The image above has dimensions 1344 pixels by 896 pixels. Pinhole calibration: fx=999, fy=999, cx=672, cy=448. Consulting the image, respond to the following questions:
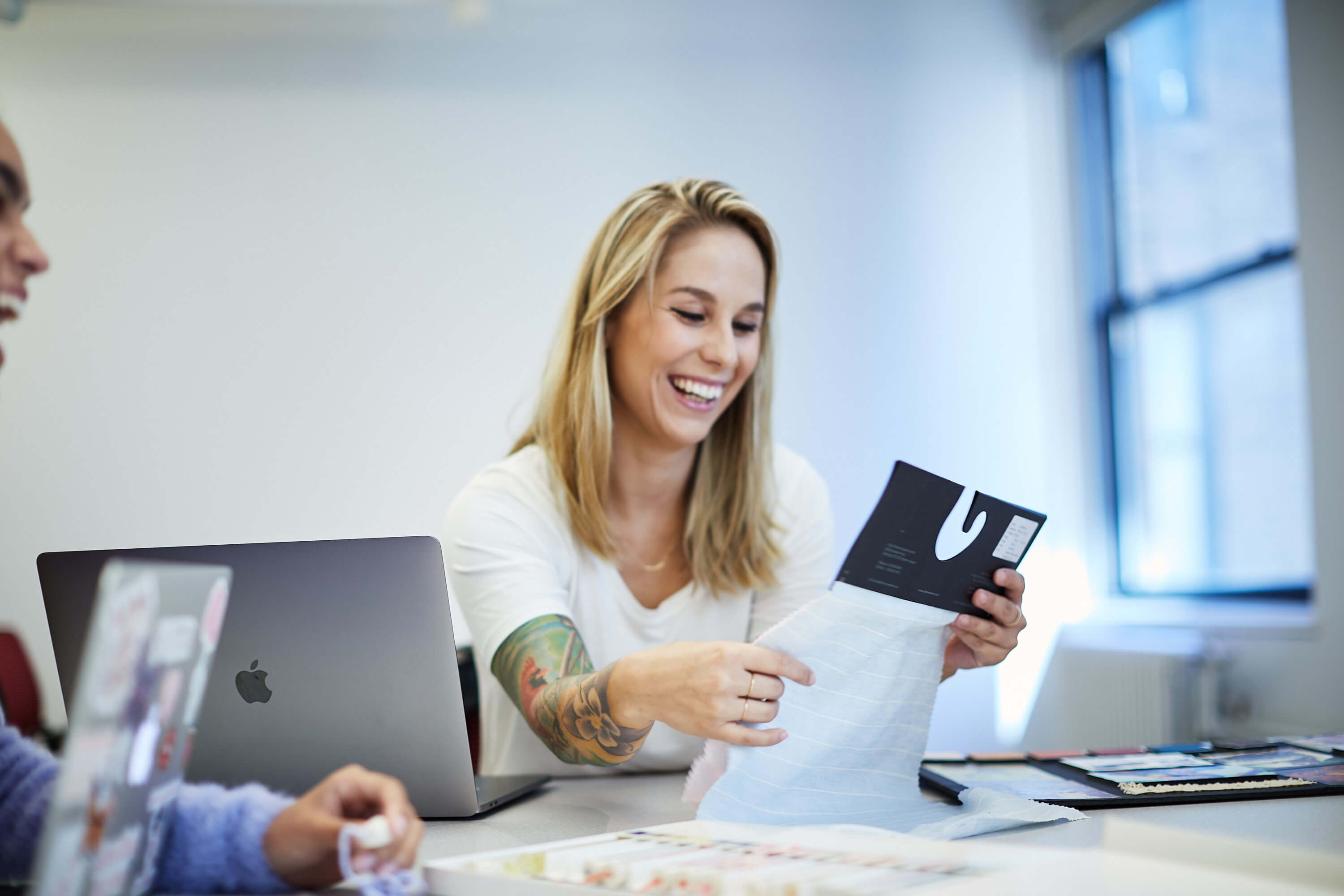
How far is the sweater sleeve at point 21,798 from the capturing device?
69 centimetres

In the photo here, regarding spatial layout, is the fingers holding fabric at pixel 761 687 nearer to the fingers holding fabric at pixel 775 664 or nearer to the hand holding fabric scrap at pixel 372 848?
the fingers holding fabric at pixel 775 664

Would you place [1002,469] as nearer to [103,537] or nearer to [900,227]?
[900,227]

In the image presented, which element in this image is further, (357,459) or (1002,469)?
(1002,469)

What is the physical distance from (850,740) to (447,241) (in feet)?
9.71

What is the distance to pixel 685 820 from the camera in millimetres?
990

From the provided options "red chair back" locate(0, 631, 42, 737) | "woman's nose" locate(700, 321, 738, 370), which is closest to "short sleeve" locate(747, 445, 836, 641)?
"woman's nose" locate(700, 321, 738, 370)

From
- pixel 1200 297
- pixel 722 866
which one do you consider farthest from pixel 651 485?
pixel 1200 297

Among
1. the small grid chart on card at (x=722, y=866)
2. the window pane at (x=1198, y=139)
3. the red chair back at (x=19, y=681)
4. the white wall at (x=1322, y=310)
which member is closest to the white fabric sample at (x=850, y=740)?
the small grid chart on card at (x=722, y=866)

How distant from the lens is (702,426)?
1567 millimetres

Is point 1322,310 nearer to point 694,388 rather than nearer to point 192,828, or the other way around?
point 694,388

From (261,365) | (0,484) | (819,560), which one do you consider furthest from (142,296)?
(819,560)

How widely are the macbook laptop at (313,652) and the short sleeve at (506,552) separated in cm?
30

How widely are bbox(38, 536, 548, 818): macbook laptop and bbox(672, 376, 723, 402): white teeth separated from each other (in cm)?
68

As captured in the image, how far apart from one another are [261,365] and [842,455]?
208cm
